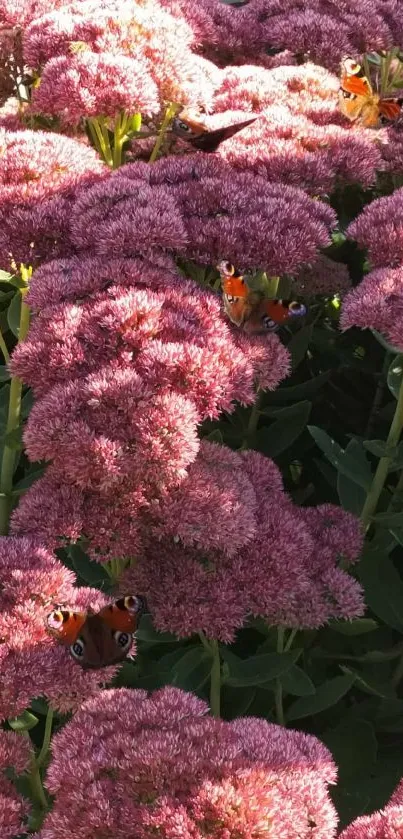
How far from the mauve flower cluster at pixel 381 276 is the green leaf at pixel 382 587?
1.56 feet

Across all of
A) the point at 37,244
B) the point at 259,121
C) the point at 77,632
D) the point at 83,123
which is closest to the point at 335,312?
the point at 259,121

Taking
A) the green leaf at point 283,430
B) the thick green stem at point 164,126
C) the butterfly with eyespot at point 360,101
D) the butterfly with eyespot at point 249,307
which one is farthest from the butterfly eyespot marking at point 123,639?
the butterfly with eyespot at point 360,101

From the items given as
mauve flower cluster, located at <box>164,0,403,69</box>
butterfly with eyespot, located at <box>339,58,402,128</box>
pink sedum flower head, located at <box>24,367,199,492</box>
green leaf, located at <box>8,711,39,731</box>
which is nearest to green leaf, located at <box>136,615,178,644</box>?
green leaf, located at <box>8,711,39,731</box>

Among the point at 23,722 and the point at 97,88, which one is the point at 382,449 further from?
the point at 97,88

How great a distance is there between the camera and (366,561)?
7.14 ft

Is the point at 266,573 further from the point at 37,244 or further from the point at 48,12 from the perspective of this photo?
the point at 48,12

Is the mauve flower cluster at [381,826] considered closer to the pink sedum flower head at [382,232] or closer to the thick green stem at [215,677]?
the thick green stem at [215,677]

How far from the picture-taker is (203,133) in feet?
8.00

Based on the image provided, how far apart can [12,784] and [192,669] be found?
49 cm

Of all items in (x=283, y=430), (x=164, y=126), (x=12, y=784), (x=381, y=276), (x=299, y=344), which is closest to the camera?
(x=12, y=784)

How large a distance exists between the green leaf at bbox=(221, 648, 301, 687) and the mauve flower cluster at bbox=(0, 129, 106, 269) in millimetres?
927

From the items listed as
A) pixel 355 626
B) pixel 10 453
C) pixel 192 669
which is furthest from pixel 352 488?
pixel 10 453

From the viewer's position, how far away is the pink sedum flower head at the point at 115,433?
1.72m

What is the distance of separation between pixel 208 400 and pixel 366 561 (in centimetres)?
58
